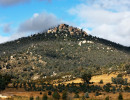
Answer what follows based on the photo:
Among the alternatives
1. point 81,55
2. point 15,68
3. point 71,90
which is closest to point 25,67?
point 15,68

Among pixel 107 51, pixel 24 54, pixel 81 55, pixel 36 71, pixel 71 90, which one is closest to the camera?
pixel 71 90

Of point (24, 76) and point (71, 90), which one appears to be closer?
point (71, 90)

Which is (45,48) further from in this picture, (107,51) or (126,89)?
(126,89)

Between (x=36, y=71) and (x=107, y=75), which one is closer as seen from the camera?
(x=107, y=75)

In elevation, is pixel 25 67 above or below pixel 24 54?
below

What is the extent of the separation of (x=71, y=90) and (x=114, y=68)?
6074 centimetres

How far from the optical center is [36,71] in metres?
135

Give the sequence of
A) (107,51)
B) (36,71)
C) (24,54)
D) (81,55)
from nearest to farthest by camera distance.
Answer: (36,71)
(24,54)
(81,55)
(107,51)

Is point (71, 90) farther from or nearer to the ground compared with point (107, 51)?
nearer to the ground

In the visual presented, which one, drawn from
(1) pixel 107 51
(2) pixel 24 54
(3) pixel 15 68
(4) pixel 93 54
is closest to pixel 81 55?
(4) pixel 93 54

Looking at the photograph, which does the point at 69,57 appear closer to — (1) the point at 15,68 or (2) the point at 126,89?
(1) the point at 15,68

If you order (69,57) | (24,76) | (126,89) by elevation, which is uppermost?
(69,57)

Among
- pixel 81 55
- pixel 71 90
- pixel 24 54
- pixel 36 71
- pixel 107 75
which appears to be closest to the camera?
pixel 71 90

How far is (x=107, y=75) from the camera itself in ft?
353
